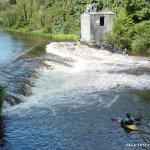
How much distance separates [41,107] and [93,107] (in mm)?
2966

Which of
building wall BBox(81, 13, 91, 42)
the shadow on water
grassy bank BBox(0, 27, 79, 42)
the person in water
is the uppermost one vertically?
building wall BBox(81, 13, 91, 42)

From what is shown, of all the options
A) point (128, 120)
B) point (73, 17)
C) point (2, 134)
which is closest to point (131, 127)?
point (128, 120)

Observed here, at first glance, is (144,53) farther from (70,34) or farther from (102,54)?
(70,34)

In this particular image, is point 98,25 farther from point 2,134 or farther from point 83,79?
point 2,134

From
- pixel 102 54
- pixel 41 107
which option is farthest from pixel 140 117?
pixel 102 54

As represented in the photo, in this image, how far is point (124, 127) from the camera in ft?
63.2

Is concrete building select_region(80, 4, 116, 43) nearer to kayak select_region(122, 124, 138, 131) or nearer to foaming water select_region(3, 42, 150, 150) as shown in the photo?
foaming water select_region(3, 42, 150, 150)

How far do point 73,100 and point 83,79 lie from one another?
5.46 metres

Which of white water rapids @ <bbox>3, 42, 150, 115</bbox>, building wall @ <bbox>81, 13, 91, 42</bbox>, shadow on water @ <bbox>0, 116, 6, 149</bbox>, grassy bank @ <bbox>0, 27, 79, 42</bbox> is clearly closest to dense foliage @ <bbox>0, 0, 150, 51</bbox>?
grassy bank @ <bbox>0, 27, 79, 42</bbox>

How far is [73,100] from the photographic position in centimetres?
2352

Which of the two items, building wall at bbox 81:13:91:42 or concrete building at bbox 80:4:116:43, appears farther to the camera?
building wall at bbox 81:13:91:42

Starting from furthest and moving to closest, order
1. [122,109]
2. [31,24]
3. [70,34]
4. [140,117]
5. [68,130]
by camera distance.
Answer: [31,24] → [70,34] → [122,109] → [140,117] → [68,130]

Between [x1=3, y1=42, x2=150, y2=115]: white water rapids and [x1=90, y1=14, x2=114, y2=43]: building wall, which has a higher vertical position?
[x1=90, y1=14, x2=114, y2=43]: building wall

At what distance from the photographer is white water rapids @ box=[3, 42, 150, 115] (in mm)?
23281
